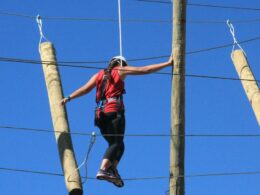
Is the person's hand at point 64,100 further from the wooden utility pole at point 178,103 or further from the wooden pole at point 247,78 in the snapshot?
the wooden pole at point 247,78

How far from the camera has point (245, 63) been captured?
8.48 meters

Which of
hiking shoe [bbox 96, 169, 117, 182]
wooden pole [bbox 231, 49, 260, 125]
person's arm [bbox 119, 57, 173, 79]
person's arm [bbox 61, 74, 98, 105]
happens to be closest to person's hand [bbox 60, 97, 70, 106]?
person's arm [bbox 61, 74, 98, 105]

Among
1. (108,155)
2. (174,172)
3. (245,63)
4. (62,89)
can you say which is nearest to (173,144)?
(174,172)

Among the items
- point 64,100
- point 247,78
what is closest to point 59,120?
point 64,100

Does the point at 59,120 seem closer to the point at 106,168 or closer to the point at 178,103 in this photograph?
the point at 106,168

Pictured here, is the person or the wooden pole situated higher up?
the wooden pole

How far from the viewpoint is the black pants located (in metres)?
6.86

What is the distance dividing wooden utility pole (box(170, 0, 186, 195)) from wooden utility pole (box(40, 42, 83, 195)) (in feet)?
2.62

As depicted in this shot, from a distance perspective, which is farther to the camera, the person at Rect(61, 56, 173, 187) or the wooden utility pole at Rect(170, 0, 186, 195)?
the person at Rect(61, 56, 173, 187)

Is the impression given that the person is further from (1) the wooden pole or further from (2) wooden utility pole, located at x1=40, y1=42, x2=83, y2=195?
(1) the wooden pole

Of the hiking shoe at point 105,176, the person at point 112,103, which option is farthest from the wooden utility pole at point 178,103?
the hiking shoe at point 105,176

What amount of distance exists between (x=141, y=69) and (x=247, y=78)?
173 cm

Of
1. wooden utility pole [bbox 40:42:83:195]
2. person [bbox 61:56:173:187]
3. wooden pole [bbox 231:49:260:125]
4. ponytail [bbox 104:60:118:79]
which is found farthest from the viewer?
wooden pole [bbox 231:49:260:125]

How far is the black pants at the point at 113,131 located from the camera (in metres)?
6.86
